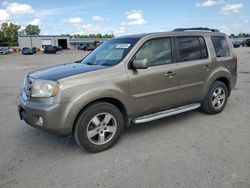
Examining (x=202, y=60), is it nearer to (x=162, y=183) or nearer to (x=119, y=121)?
(x=119, y=121)

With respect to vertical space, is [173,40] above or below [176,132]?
above

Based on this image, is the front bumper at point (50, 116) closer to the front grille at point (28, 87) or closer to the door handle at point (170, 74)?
the front grille at point (28, 87)

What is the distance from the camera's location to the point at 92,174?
10.7 feet

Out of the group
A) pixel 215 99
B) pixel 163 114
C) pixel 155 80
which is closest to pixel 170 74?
pixel 155 80

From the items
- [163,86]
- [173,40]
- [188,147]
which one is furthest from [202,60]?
[188,147]

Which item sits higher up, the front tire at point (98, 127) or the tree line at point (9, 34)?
the tree line at point (9, 34)

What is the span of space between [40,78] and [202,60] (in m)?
3.09

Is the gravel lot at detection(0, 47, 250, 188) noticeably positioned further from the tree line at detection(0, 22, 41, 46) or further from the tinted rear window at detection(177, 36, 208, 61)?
the tree line at detection(0, 22, 41, 46)

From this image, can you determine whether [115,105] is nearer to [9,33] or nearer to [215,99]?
[215,99]

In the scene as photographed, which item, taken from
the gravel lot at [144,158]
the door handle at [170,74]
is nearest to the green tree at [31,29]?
the gravel lot at [144,158]

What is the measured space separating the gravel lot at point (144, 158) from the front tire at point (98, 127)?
15 cm

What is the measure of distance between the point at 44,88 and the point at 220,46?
12.5ft

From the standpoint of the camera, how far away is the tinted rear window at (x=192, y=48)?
15.5 ft

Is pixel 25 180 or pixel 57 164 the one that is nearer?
pixel 25 180
